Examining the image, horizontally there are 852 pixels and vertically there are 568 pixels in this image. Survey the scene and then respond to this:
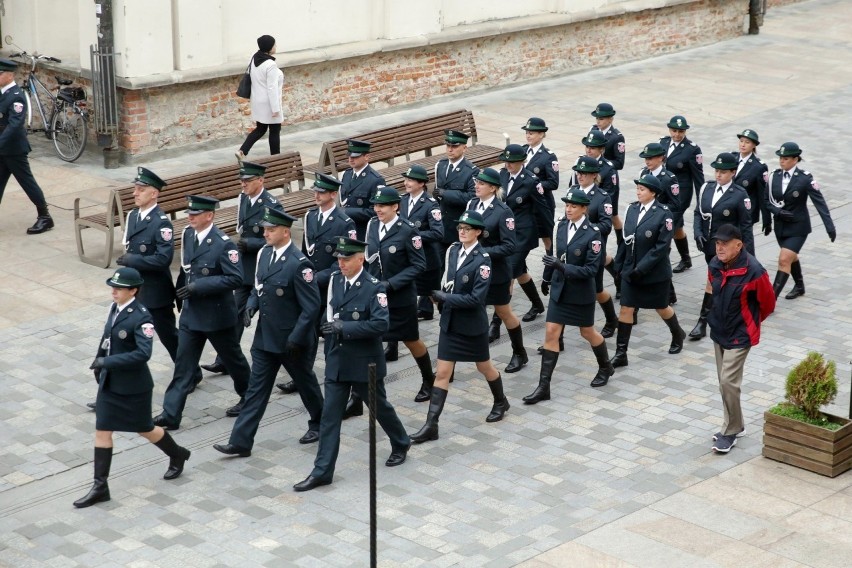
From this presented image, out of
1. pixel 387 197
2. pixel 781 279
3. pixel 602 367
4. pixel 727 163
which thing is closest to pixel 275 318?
pixel 387 197

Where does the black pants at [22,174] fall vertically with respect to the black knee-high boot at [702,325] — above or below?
above

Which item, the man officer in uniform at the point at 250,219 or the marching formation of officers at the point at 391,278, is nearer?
the marching formation of officers at the point at 391,278

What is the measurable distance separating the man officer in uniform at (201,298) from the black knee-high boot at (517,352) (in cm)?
249

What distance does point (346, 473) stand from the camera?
9.92 metres

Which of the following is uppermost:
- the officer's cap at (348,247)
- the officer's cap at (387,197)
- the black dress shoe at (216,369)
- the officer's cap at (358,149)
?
the officer's cap at (358,149)

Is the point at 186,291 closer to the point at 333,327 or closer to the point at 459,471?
the point at 333,327

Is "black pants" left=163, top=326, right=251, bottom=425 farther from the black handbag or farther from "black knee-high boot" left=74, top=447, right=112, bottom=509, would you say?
the black handbag

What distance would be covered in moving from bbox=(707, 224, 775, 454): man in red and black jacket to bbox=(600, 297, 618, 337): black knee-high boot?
2.50m

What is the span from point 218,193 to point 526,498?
642cm

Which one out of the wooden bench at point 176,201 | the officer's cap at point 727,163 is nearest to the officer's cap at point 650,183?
the officer's cap at point 727,163

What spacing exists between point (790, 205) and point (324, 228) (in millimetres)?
4858

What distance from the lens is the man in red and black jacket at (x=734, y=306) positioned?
10031 mm

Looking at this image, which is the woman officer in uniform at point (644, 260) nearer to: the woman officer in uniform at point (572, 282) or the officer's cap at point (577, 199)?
the woman officer in uniform at point (572, 282)

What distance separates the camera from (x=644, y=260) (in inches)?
460
